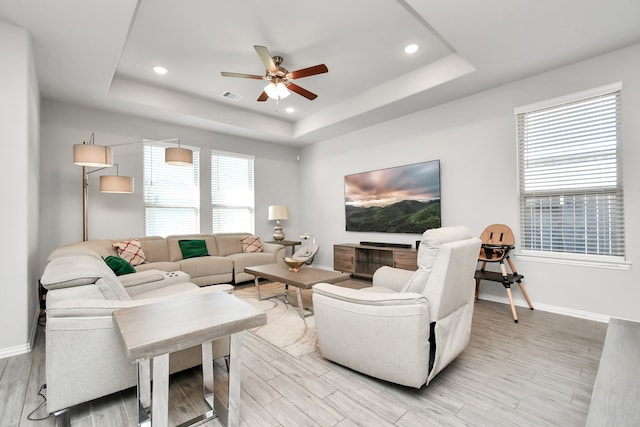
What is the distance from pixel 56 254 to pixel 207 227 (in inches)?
108

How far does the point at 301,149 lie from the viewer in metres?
7.17

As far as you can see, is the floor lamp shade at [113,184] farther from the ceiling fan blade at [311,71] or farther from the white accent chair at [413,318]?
the white accent chair at [413,318]

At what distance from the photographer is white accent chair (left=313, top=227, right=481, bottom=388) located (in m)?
1.84

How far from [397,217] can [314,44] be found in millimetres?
3040

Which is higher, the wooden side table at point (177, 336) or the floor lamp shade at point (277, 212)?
the floor lamp shade at point (277, 212)

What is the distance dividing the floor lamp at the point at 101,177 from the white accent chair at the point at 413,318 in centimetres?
314

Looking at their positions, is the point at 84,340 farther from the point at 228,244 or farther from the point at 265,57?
the point at 228,244

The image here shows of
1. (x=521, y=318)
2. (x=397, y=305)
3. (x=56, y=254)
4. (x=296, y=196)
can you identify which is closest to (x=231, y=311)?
(x=397, y=305)

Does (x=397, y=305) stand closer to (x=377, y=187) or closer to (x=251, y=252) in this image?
(x=377, y=187)

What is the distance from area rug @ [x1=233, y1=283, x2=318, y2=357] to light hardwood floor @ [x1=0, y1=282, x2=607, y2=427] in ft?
0.47

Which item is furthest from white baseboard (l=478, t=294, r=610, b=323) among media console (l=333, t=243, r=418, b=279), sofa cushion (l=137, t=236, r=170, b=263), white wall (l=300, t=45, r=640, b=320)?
sofa cushion (l=137, t=236, r=170, b=263)

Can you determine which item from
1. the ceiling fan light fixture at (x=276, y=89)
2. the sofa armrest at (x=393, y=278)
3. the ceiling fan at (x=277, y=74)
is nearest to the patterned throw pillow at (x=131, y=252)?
the ceiling fan at (x=277, y=74)

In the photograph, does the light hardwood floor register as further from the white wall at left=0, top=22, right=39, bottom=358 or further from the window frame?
the window frame

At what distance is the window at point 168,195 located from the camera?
509 centimetres
